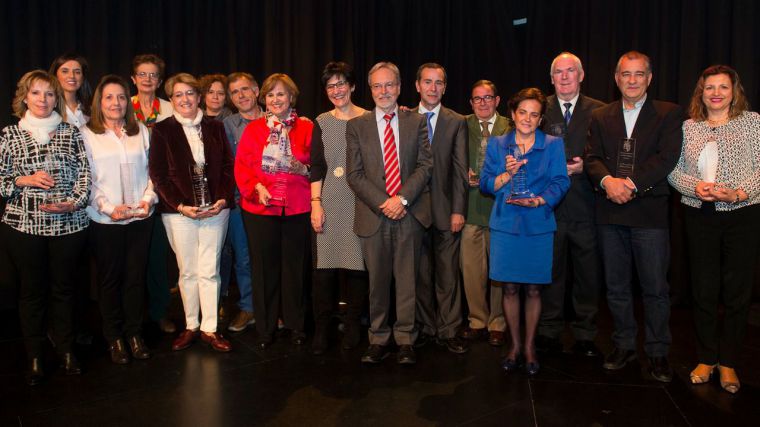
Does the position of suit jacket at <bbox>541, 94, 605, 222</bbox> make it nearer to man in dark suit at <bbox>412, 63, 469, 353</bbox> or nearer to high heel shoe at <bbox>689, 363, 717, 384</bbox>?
man in dark suit at <bbox>412, 63, 469, 353</bbox>

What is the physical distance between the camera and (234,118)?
4266mm

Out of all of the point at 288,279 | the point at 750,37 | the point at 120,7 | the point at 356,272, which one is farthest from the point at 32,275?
the point at 750,37

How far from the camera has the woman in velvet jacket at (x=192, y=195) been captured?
366cm

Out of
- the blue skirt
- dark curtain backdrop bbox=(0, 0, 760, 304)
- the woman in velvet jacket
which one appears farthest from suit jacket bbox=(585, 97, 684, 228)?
the woman in velvet jacket

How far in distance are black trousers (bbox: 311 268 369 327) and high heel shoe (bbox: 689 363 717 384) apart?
1981mm

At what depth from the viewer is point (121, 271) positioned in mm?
3656

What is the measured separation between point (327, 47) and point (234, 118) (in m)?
1.96

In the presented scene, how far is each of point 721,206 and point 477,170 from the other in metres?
1.46

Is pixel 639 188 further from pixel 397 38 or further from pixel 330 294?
pixel 397 38

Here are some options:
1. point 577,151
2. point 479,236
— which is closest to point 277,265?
point 479,236

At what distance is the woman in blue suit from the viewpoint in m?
3.35

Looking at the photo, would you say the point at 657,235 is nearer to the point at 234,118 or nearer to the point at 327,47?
the point at 234,118

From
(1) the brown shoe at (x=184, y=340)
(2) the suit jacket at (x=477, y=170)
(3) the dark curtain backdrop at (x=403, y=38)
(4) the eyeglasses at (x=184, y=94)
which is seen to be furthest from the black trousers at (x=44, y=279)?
(2) the suit jacket at (x=477, y=170)

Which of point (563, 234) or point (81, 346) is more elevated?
point (563, 234)
